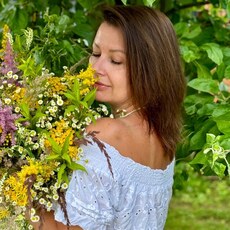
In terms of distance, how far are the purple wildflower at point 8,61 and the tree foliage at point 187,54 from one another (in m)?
0.03

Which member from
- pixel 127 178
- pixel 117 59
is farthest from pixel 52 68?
pixel 127 178

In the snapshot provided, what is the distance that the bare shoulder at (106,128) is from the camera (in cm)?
215

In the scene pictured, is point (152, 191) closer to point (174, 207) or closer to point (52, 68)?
point (52, 68)

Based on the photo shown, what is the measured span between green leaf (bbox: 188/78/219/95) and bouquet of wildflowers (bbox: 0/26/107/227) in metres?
0.58

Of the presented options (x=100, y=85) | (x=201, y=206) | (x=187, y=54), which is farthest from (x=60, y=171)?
(x=201, y=206)

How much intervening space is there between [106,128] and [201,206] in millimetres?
4855

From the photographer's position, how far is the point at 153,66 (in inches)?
89.7

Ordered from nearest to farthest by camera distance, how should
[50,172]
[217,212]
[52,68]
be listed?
[50,172] → [52,68] → [217,212]

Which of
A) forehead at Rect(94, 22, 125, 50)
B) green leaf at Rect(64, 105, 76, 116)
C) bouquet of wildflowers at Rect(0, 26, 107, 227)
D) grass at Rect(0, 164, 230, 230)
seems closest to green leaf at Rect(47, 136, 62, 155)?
bouquet of wildflowers at Rect(0, 26, 107, 227)

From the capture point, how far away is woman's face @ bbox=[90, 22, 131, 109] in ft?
7.39

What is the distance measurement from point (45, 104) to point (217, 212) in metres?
4.65

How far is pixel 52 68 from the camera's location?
264 cm

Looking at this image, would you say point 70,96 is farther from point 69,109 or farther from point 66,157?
point 66,157

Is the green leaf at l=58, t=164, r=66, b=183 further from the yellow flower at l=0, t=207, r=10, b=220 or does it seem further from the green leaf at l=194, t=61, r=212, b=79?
the green leaf at l=194, t=61, r=212, b=79
